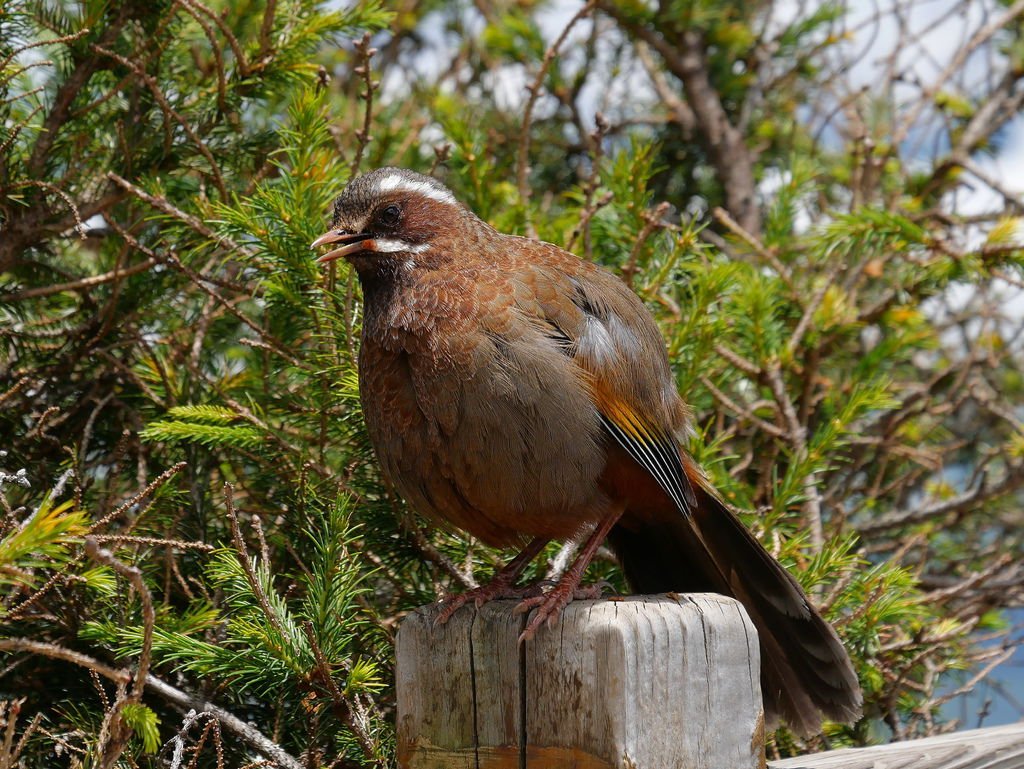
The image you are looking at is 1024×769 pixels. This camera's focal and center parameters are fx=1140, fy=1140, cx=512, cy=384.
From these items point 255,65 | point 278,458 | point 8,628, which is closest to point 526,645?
point 278,458

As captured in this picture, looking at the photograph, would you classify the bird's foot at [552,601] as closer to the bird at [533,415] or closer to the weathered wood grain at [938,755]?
the bird at [533,415]

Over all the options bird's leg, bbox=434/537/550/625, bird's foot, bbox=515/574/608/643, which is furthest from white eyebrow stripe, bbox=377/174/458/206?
bird's foot, bbox=515/574/608/643

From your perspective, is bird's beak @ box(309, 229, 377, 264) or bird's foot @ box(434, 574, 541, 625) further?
bird's beak @ box(309, 229, 377, 264)

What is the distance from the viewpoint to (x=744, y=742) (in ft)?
7.41

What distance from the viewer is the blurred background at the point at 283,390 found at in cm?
310

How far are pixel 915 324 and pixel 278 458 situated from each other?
2.86m

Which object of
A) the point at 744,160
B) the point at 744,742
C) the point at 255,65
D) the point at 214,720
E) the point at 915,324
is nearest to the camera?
the point at 744,742

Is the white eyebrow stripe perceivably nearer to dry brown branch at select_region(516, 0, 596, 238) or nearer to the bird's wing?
the bird's wing

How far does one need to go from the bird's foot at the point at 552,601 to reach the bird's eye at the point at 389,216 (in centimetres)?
119

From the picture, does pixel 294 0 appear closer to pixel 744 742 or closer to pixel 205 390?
pixel 205 390

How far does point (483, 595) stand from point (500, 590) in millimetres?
82

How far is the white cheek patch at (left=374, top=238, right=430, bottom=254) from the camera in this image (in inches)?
130

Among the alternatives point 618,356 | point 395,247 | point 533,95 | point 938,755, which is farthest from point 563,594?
point 533,95

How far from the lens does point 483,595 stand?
2.93 m
